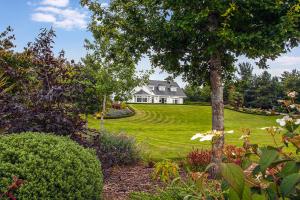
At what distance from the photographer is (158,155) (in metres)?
14.7

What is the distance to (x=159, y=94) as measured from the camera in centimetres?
8781

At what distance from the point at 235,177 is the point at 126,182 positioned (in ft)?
24.6

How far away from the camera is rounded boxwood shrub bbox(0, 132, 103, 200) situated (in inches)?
215

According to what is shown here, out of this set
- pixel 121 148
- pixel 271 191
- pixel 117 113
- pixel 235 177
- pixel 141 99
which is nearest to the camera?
pixel 235 177

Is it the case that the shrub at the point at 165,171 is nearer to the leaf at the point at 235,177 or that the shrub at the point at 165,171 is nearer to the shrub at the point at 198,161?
the shrub at the point at 198,161

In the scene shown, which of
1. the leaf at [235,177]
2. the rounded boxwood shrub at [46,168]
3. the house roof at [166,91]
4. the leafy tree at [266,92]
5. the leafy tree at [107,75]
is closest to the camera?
the leaf at [235,177]

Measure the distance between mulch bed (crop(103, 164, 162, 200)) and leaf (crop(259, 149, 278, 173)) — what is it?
588 centimetres

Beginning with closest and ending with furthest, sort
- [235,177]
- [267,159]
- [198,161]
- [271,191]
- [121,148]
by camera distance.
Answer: [235,177]
[267,159]
[271,191]
[198,161]
[121,148]

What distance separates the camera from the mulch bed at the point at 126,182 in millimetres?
7914

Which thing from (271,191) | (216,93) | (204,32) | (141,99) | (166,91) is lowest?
(271,191)

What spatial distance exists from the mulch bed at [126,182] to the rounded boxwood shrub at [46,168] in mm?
1510

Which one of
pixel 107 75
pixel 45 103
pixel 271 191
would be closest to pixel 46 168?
pixel 45 103

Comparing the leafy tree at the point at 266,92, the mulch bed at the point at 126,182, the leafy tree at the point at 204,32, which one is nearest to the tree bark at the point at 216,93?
the leafy tree at the point at 204,32

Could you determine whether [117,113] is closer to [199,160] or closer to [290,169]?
[199,160]
